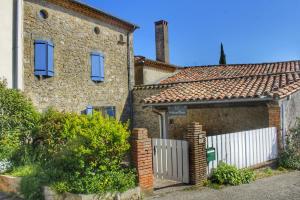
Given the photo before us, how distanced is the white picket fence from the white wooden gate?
2.44 ft

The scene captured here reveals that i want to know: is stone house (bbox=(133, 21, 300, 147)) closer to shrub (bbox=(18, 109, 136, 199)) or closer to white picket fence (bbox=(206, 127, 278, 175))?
white picket fence (bbox=(206, 127, 278, 175))

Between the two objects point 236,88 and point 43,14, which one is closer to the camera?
point 236,88

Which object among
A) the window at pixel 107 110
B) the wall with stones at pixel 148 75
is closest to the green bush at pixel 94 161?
the window at pixel 107 110

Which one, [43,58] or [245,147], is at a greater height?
[43,58]

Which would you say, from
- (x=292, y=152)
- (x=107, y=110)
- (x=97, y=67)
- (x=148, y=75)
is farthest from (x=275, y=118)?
(x=148, y=75)

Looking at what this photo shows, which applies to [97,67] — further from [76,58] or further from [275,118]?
[275,118]

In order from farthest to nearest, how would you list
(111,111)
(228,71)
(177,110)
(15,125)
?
(228,71) < (111,111) < (177,110) < (15,125)

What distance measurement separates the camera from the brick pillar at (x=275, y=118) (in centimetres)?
1046

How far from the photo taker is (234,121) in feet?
39.5

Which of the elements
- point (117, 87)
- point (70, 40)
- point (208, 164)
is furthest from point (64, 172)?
point (117, 87)

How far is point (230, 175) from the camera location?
832 cm

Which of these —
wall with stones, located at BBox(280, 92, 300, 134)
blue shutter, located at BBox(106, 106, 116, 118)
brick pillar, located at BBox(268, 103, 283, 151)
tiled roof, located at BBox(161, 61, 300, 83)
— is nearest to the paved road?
brick pillar, located at BBox(268, 103, 283, 151)

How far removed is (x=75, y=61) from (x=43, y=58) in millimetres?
1986

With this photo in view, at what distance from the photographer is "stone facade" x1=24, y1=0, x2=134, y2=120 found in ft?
42.7
